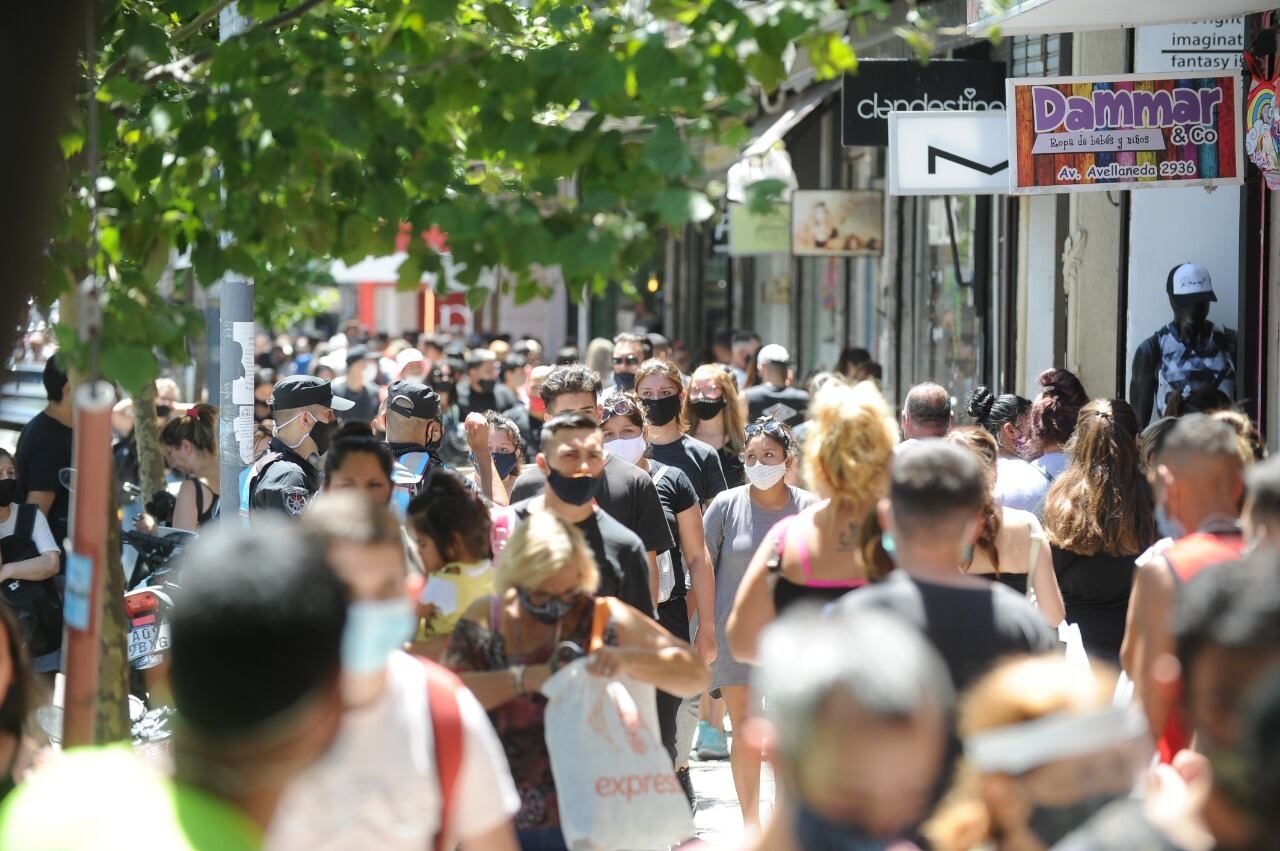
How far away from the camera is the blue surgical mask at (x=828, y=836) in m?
2.98

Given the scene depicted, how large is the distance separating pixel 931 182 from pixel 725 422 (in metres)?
2.73

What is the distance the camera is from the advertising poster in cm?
1716

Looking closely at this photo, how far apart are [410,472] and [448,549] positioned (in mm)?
2432

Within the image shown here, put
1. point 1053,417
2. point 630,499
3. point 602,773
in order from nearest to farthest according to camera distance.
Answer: point 602,773 → point 630,499 → point 1053,417

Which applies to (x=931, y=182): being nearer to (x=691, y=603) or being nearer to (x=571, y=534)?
(x=691, y=603)

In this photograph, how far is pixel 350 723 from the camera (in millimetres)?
3428

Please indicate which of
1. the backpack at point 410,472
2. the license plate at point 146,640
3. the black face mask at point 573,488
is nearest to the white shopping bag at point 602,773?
the black face mask at point 573,488

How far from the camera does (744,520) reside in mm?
7645

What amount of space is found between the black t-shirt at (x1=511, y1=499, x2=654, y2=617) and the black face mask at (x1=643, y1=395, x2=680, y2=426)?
104 inches

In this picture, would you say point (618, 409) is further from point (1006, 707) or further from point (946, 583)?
point (1006, 707)

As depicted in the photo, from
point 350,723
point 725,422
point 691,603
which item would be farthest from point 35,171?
point 725,422

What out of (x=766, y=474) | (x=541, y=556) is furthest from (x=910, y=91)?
(x=541, y=556)

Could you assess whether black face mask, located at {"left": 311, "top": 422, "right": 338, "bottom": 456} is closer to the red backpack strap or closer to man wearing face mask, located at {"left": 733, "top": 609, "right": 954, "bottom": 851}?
the red backpack strap

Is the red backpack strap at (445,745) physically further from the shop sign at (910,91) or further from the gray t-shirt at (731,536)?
the shop sign at (910,91)
